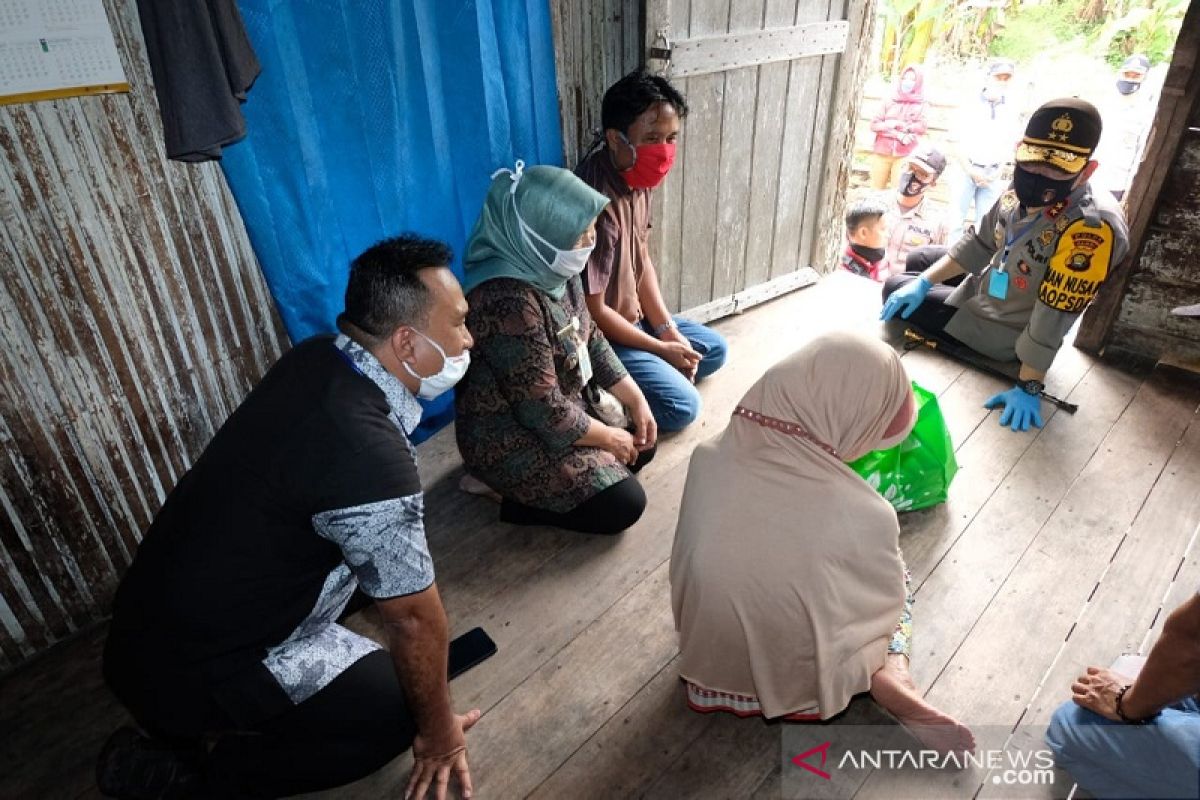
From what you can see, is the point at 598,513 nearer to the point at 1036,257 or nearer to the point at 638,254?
the point at 638,254

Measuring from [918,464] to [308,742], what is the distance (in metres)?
1.89

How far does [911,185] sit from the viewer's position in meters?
4.93

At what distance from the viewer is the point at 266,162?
6.73 ft

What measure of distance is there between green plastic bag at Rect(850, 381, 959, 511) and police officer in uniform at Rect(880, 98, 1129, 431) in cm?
72

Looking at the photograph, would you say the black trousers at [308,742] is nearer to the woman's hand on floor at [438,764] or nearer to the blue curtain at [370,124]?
the woman's hand on floor at [438,764]

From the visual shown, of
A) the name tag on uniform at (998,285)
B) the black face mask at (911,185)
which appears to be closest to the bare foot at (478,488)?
the name tag on uniform at (998,285)

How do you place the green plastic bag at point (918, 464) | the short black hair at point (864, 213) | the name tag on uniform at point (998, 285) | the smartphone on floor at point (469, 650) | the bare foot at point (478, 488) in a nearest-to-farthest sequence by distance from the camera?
the smartphone on floor at point (469, 650) < the green plastic bag at point (918, 464) < the bare foot at point (478, 488) < the name tag on uniform at point (998, 285) < the short black hair at point (864, 213)

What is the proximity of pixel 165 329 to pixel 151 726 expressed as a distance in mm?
1036

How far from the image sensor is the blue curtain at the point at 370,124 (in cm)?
202

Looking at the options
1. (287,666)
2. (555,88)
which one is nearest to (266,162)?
(555,88)

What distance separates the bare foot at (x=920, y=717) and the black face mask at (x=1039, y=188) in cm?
199

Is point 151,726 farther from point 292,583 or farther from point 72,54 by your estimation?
point 72,54

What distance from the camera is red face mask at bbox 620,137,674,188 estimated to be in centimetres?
268

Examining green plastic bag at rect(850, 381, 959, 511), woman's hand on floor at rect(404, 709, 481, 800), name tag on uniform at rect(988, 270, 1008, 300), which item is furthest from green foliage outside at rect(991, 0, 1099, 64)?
woman's hand on floor at rect(404, 709, 481, 800)
